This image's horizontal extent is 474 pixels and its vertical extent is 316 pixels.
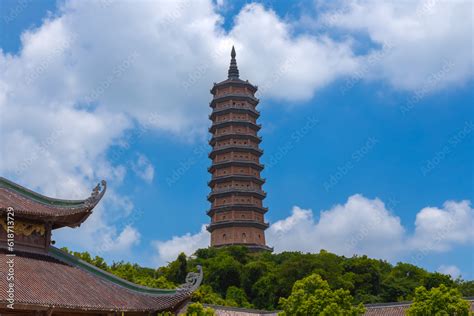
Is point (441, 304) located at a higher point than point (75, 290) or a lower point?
lower

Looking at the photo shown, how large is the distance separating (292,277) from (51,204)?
33.2 meters

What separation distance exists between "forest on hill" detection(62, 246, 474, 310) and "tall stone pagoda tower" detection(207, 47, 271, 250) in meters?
3.88

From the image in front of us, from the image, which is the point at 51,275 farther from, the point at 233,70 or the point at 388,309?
the point at 233,70

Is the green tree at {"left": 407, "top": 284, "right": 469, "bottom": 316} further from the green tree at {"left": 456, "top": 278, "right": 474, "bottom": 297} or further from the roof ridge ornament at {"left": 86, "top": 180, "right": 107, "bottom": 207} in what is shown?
the green tree at {"left": 456, "top": 278, "right": 474, "bottom": 297}

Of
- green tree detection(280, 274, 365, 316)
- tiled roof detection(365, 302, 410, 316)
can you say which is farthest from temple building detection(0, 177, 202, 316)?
tiled roof detection(365, 302, 410, 316)

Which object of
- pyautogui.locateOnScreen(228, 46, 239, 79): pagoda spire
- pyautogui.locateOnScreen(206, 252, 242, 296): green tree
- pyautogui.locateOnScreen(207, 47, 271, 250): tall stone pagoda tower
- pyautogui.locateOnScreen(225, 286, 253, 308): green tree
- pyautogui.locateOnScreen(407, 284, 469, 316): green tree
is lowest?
pyautogui.locateOnScreen(407, 284, 469, 316): green tree

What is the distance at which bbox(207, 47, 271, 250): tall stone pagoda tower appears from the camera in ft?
194

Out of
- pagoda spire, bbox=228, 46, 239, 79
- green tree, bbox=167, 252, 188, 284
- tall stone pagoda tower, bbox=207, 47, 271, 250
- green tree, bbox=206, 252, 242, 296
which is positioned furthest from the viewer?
pagoda spire, bbox=228, 46, 239, 79

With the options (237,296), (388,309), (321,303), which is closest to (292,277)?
(237,296)

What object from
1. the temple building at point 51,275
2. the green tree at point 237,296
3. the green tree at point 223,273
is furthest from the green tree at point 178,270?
the temple building at point 51,275

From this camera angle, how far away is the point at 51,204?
19.2m

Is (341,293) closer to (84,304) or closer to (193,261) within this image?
(84,304)

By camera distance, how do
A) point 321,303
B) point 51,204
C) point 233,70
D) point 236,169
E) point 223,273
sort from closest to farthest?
point 51,204 < point 321,303 < point 223,273 < point 236,169 < point 233,70

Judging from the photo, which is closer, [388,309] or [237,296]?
[388,309]
